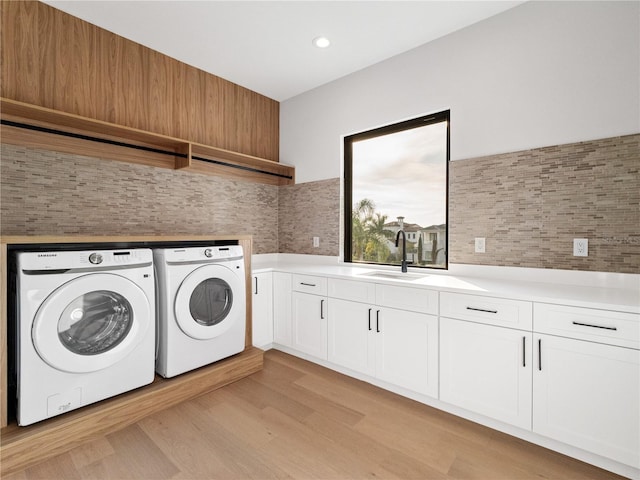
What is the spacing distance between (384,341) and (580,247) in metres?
1.35

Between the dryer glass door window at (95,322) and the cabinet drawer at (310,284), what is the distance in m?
1.29

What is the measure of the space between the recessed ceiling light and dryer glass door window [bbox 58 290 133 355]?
2.36m

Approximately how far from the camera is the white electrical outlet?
6.33ft

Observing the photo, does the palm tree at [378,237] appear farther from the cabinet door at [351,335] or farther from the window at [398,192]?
the cabinet door at [351,335]

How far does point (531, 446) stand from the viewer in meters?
1.73

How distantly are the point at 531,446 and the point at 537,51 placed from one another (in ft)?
7.88

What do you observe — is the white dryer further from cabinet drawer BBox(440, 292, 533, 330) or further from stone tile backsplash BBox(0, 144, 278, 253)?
cabinet drawer BBox(440, 292, 533, 330)

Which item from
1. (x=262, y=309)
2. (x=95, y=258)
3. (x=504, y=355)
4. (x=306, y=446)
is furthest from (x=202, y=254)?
(x=504, y=355)

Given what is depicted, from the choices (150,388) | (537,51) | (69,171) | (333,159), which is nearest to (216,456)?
(150,388)

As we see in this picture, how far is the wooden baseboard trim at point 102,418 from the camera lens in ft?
5.11

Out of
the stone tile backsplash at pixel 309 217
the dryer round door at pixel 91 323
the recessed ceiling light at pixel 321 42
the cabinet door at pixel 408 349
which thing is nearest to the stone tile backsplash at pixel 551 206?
the cabinet door at pixel 408 349

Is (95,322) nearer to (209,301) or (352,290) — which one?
(209,301)

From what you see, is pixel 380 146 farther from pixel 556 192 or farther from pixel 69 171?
pixel 69 171

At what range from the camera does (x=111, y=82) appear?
2508mm
